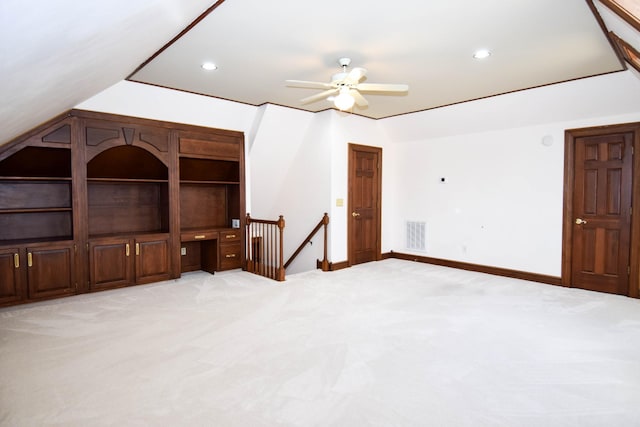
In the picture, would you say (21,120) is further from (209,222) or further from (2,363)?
(209,222)

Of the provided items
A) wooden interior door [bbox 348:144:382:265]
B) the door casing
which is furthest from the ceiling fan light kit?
the door casing

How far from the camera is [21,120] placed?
336 centimetres

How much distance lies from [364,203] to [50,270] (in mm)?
4833

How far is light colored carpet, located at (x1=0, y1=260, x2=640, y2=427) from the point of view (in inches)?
89.7

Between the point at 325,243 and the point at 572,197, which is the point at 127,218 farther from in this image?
the point at 572,197

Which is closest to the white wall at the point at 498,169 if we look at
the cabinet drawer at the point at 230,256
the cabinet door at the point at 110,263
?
the cabinet drawer at the point at 230,256

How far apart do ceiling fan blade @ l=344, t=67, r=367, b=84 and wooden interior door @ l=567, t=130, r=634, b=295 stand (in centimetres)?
368

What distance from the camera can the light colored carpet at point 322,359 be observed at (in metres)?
2.28

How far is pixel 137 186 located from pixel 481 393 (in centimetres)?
525

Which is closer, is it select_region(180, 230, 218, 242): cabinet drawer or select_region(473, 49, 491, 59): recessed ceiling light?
select_region(473, 49, 491, 59): recessed ceiling light

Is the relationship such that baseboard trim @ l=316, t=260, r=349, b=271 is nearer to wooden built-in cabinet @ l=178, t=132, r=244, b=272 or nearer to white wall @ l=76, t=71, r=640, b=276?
white wall @ l=76, t=71, r=640, b=276

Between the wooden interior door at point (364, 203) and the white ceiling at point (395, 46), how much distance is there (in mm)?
1886

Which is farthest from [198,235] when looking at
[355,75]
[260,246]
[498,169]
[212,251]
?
[498,169]

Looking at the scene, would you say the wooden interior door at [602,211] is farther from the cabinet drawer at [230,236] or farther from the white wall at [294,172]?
the cabinet drawer at [230,236]
